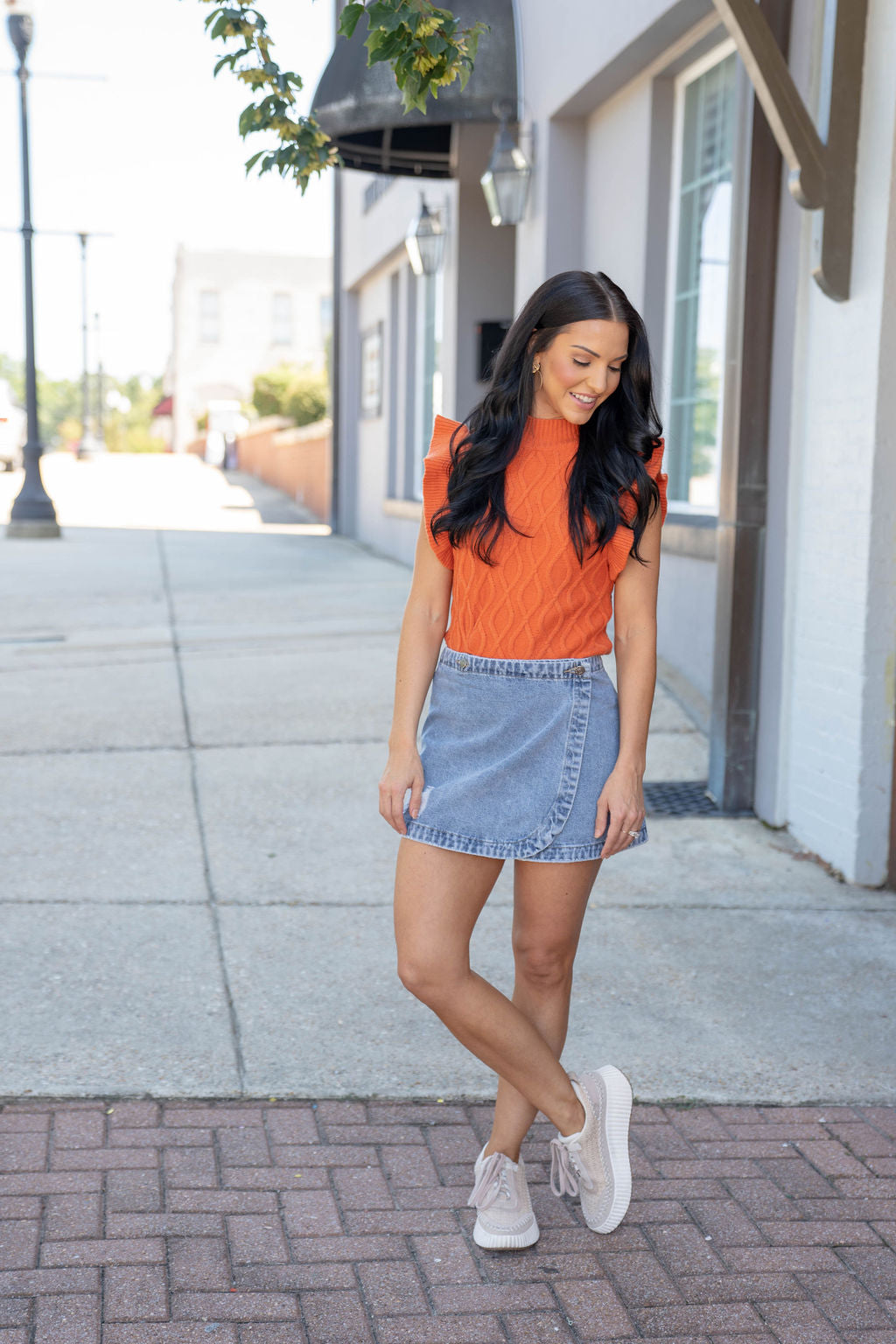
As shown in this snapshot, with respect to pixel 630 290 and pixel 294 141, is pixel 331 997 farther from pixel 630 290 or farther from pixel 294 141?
pixel 630 290

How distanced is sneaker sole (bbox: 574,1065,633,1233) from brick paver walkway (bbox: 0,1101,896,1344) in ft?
0.24

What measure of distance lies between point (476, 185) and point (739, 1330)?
10.5 metres

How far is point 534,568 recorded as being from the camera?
2457 mm

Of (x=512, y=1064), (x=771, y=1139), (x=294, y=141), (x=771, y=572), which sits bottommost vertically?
(x=771, y=1139)

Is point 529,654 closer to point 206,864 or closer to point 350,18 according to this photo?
point 350,18

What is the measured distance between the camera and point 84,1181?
2.83 metres

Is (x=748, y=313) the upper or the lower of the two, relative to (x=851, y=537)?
upper

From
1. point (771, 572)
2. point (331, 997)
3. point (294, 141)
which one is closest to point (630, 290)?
point (771, 572)

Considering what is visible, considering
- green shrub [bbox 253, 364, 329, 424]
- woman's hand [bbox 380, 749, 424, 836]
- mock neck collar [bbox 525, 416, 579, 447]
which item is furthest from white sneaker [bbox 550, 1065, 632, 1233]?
green shrub [bbox 253, 364, 329, 424]

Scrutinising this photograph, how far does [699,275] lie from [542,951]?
18.1 feet

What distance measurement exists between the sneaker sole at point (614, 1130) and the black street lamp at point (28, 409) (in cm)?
1455

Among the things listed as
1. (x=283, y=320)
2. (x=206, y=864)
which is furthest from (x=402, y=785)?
(x=283, y=320)

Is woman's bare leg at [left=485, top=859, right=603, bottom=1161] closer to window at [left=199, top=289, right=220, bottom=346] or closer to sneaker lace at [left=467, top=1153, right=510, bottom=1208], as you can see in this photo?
sneaker lace at [left=467, top=1153, right=510, bottom=1208]

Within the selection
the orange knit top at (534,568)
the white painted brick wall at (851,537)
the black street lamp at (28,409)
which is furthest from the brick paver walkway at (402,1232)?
the black street lamp at (28,409)
